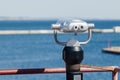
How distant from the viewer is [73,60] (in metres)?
3.79

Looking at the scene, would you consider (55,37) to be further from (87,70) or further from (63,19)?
(87,70)

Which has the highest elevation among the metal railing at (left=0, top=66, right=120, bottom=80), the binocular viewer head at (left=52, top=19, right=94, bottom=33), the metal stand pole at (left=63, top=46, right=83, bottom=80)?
the binocular viewer head at (left=52, top=19, right=94, bottom=33)

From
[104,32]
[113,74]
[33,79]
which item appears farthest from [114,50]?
[104,32]

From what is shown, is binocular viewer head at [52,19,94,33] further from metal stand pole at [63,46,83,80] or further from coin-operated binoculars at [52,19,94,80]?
metal stand pole at [63,46,83,80]

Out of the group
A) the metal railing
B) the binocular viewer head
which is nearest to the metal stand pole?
the binocular viewer head

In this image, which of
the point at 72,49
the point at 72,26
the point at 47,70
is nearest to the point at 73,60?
the point at 72,49

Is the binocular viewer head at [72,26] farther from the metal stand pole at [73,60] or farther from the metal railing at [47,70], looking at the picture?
the metal railing at [47,70]

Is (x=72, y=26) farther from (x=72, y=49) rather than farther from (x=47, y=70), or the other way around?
(x=47, y=70)

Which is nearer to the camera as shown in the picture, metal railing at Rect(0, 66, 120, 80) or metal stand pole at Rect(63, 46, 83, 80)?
metal stand pole at Rect(63, 46, 83, 80)

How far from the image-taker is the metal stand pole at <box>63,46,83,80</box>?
379cm

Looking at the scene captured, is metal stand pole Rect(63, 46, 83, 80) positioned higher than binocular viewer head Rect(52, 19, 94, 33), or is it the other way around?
binocular viewer head Rect(52, 19, 94, 33)

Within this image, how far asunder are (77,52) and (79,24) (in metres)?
0.24

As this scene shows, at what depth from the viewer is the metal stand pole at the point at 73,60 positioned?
3.79 m

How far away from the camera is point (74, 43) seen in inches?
151
